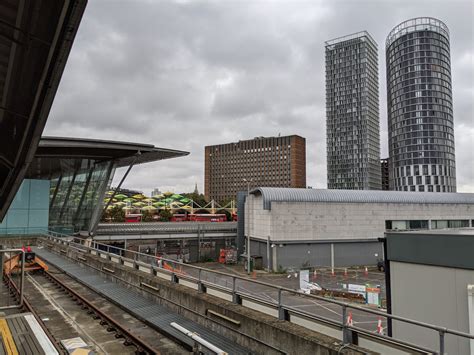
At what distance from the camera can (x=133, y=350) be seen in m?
8.98

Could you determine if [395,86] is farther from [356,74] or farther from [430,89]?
[356,74]

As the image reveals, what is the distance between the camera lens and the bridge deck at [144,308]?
8.78 m

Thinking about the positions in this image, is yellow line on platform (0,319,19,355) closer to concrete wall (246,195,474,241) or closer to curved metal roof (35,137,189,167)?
curved metal roof (35,137,189,167)

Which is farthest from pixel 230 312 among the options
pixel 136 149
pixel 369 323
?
pixel 136 149

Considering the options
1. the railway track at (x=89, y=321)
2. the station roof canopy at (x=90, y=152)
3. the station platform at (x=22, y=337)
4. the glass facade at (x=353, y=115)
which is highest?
the glass facade at (x=353, y=115)

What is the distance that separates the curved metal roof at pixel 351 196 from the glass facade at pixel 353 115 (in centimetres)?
10871

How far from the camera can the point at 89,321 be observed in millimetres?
11383

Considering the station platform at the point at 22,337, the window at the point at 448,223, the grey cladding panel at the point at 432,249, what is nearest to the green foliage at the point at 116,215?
the window at the point at 448,223

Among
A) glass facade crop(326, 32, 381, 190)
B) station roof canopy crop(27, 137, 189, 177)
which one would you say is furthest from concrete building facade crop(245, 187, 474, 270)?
glass facade crop(326, 32, 381, 190)

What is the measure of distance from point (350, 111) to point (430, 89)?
37422mm

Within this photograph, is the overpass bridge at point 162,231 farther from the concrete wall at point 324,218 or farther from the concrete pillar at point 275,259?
the concrete pillar at point 275,259

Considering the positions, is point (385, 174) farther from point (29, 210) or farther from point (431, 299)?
point (431, 299)

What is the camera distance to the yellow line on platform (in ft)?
21.0

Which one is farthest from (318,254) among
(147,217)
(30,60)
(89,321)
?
(147,217)
